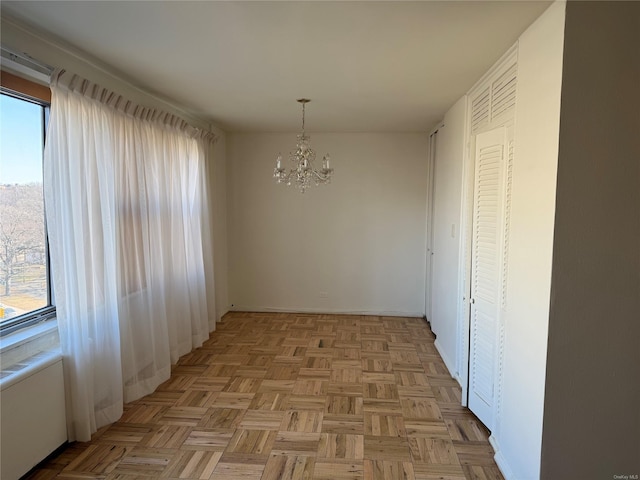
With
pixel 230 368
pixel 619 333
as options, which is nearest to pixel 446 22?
pixel 619 333

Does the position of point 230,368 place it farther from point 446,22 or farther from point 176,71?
point 446,22

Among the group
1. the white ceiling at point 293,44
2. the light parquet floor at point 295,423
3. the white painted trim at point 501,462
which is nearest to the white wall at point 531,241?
the white painted trim at point 501,462

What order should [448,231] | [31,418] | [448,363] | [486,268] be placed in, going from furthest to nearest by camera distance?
[448,231], [448,363], [486,268], [31,418]

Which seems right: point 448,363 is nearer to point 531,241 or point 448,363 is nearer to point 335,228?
point 531,241

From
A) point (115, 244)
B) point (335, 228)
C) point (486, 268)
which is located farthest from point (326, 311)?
point (115, 244)

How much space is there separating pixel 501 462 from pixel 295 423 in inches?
53.8

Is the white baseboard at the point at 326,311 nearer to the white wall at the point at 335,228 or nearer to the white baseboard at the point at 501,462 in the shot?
the white wall at the point at 335,228

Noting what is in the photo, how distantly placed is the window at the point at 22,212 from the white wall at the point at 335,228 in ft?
10.0

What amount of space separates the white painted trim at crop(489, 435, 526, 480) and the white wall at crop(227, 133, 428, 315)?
9.68 ft

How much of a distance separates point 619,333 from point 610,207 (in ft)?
1.92

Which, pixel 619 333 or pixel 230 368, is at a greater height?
pixel 619 333

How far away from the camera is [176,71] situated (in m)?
2.76

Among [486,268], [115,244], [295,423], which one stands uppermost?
[115,244]

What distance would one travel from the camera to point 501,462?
2297 millimetres
